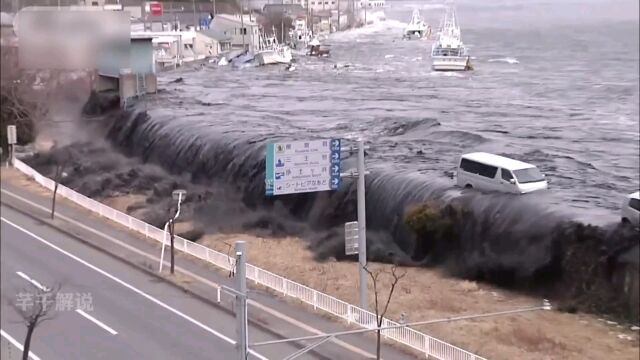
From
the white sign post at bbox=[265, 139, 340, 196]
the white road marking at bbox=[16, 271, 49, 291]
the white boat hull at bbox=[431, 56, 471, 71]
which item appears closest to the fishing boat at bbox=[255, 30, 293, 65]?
the white boat hull at bbox=[431, 56, 471, 71]

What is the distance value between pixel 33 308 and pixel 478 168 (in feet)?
10.1

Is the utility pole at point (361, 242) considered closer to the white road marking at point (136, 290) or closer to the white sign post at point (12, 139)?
the white road marking at point (136, 290)

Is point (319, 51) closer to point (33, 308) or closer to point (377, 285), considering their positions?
point (377, 285)

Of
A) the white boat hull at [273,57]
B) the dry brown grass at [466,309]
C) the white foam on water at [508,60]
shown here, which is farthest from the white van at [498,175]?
the white foam on water at [508,60]

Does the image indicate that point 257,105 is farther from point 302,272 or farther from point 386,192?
point 302,272

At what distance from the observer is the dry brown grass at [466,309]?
11.5 ft

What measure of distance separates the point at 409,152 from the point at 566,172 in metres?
1.27

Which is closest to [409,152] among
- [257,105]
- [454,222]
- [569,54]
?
[454,222]

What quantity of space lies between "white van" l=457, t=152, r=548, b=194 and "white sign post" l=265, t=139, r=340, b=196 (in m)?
1.87

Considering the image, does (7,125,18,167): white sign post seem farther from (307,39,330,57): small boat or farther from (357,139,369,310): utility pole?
(307,39,330,57): small boat

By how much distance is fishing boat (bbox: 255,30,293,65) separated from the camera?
12.8 metres

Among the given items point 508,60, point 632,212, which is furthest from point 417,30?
point 632,212

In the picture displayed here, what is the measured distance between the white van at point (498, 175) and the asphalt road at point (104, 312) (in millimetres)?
2063

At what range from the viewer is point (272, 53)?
14.7 meters
